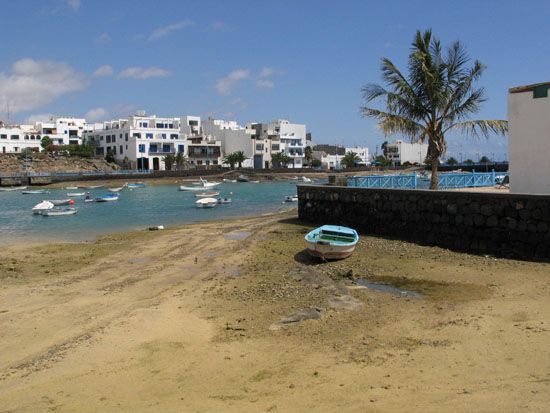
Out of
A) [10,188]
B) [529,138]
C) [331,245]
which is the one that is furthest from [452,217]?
[10,188]

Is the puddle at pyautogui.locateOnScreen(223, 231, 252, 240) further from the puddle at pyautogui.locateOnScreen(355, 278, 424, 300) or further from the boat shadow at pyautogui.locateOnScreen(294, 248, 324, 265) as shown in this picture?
the puddle at pyautogui.locateOnScreen(355, 278, 424, 300)

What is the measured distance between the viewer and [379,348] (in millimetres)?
9344

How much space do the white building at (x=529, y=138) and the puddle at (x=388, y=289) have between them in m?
8.88

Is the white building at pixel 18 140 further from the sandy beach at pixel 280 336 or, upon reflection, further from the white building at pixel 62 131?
the sandy beach at pixel 280 336

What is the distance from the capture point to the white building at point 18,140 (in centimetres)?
13468

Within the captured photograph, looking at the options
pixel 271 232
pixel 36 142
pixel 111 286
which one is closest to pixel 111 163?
pixel 36 142

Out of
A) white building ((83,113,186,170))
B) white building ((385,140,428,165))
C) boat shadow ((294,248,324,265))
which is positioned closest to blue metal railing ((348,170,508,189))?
boat shadow ((294,248,324,265))

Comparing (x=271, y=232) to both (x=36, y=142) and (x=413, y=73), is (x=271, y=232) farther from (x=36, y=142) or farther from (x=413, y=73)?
(x=36, y=142)

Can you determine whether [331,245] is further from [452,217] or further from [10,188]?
[10,188]

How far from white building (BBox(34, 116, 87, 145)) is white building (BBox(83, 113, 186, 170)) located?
12.6 metres

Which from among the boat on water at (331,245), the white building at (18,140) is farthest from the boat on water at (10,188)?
the boat on water at (331,245)

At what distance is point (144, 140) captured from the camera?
414 feet

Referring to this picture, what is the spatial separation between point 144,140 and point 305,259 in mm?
113771

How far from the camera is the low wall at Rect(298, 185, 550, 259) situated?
17.0 metres
